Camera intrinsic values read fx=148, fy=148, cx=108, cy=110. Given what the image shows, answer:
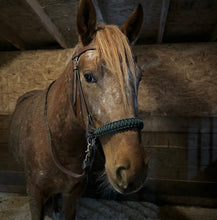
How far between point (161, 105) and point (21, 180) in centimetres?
253

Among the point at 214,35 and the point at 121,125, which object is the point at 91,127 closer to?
the point at 121,125

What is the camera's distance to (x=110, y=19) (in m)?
1.81

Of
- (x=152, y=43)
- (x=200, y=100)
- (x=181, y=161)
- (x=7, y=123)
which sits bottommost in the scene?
(x=181, y=161)

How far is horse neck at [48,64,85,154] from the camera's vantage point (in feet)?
3.51

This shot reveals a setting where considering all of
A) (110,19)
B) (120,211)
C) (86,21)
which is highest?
(110,19)

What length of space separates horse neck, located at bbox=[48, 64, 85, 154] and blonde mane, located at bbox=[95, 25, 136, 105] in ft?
1.07

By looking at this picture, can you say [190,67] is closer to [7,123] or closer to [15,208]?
[7,123]

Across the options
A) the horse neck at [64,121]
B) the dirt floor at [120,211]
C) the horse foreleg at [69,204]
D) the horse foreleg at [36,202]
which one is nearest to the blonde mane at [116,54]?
the horse neck at [64,121]

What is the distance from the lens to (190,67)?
213 centimetres

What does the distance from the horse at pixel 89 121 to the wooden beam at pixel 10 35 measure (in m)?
1.31

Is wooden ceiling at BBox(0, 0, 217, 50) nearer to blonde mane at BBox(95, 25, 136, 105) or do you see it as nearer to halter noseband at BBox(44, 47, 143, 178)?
blonde mane at BBox(95, 25, 136, 105)

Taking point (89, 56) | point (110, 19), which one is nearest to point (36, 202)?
point (89, 56)

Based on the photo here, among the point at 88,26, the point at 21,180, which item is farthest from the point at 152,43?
the point at 21,180

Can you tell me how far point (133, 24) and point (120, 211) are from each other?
227 cm
